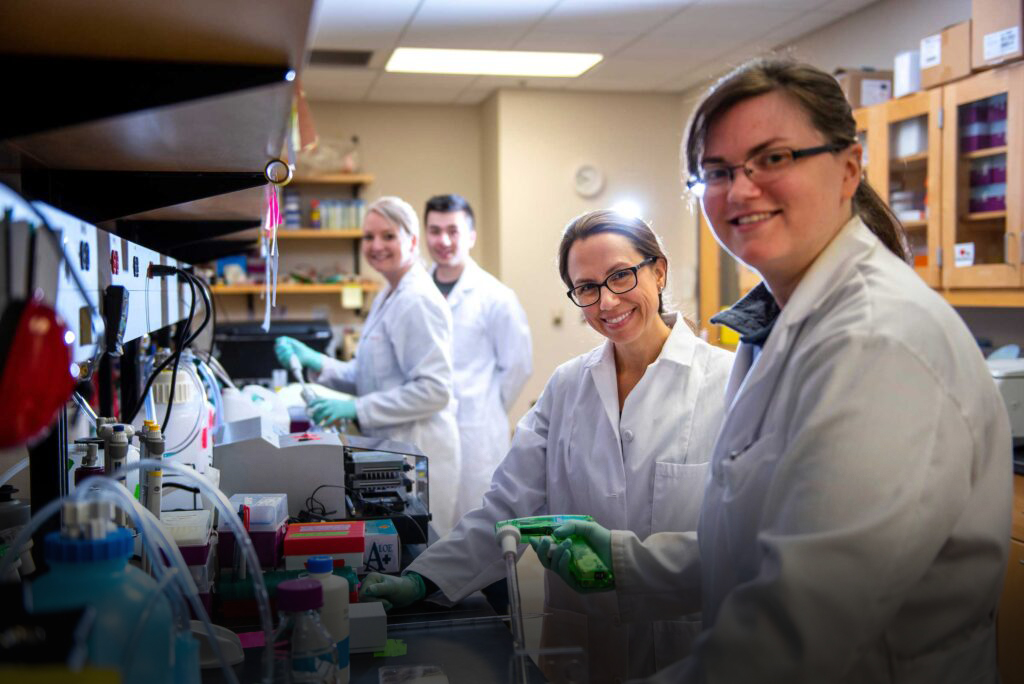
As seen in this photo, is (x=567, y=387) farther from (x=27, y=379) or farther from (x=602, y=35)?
(x=602, y=35)

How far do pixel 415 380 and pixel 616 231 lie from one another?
1.31 meters

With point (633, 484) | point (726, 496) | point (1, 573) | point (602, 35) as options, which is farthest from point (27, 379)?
point (602, 35)

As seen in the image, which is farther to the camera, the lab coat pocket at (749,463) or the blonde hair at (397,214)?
the blonde hair at (397,214)

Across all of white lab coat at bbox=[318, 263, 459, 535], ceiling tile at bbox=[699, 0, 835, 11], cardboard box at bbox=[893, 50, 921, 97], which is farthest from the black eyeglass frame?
ceiling tile at bbox=[699, 0, 835, 11]

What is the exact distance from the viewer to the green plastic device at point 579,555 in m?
1.26

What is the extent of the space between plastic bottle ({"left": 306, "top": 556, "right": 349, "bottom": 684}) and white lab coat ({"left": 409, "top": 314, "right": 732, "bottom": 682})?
386 millimetres

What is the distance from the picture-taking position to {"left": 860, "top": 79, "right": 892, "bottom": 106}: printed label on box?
3.75 m

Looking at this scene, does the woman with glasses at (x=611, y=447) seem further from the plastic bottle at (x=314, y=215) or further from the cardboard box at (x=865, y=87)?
the plastic bottle at (x=314, y=215)

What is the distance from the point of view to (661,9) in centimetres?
415

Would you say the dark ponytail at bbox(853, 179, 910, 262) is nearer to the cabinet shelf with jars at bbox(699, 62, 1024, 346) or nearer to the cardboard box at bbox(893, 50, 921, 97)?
the cabinet shelf with jars at bbox(699, 62, 1024, 346)

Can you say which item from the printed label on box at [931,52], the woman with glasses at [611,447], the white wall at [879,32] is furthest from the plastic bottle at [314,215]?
the woman with glasses at [611,447]

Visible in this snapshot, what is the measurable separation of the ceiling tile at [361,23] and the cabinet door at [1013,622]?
321 cm

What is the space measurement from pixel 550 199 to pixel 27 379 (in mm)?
5272

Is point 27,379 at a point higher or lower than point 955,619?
higher
